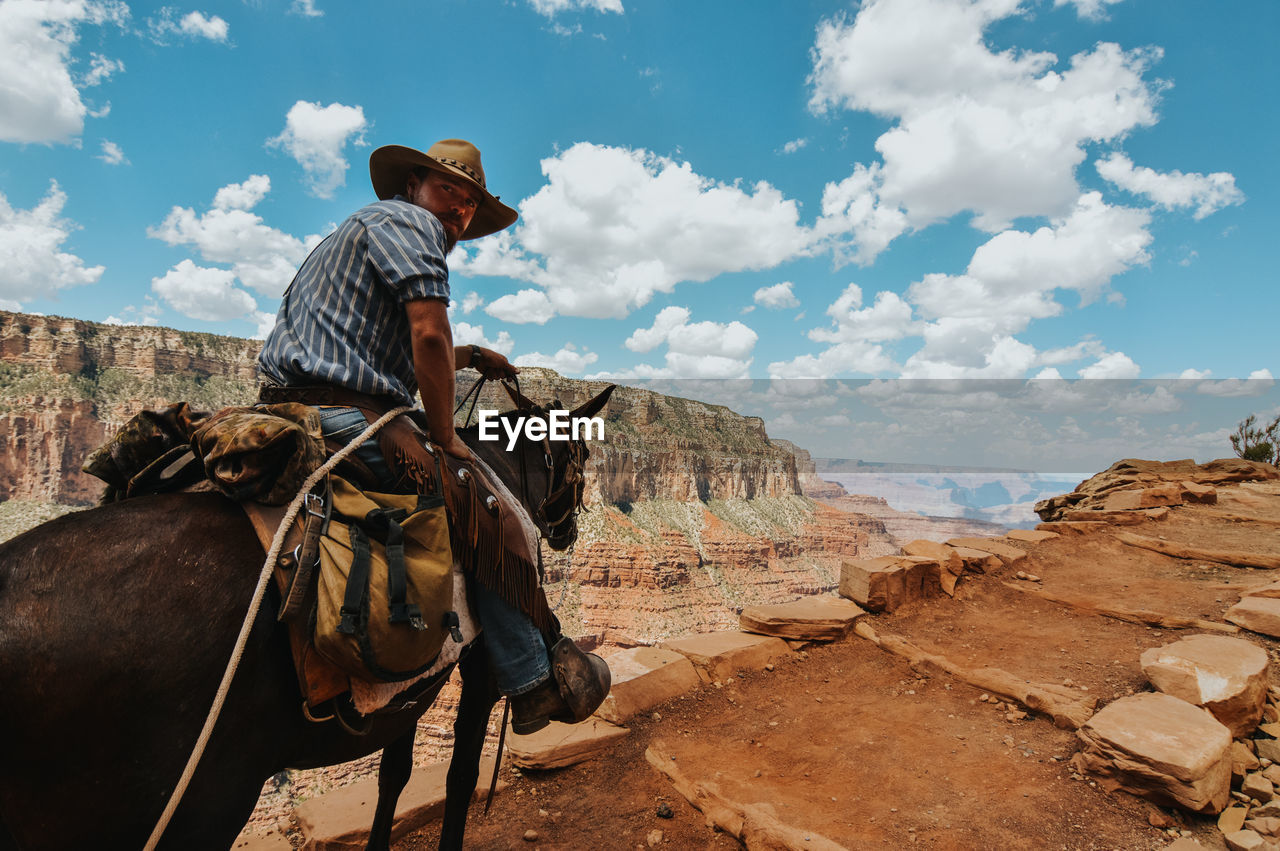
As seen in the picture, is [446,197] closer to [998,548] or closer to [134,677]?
[134,677]

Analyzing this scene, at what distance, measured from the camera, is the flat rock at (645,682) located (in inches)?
209

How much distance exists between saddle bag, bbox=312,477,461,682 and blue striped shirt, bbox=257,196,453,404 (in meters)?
0.56

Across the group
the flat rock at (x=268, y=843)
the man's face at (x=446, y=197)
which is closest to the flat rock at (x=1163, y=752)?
the flat rock at (x=268, y=843)

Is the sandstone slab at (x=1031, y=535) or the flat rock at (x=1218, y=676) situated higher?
the sandstone slab at (x=1031, y=535)

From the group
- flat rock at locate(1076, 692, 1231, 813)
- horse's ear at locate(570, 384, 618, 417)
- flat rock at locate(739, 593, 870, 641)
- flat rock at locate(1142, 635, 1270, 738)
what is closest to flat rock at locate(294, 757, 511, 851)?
horse's ear at locate(570, 384, 618, 417)

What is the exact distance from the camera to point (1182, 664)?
452 centimetres

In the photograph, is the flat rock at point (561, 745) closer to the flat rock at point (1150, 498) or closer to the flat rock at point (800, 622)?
the flat rock at point (800, 622)

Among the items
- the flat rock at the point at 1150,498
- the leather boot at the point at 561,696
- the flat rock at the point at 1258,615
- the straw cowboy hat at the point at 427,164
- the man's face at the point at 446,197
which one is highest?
the straw cowboy hat at the point at 427,164

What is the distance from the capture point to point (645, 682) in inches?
223

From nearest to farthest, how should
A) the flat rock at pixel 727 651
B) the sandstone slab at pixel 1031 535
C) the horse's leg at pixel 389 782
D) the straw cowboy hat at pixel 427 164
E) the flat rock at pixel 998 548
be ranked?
the straw cowboy hat at pixel 427 164 < the horse's leg at pixel 389 782 < the flat rock at pixel 727 651 < the flat rock at pixel 998 548 < the sandstone slab at pixel 1031 535

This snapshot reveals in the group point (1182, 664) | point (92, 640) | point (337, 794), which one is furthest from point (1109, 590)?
point (92, 640)

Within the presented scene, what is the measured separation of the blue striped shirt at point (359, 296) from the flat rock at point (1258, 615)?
7.56 m

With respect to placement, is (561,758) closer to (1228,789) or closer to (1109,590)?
(1228,789)

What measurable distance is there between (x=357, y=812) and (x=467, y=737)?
4.79ft
